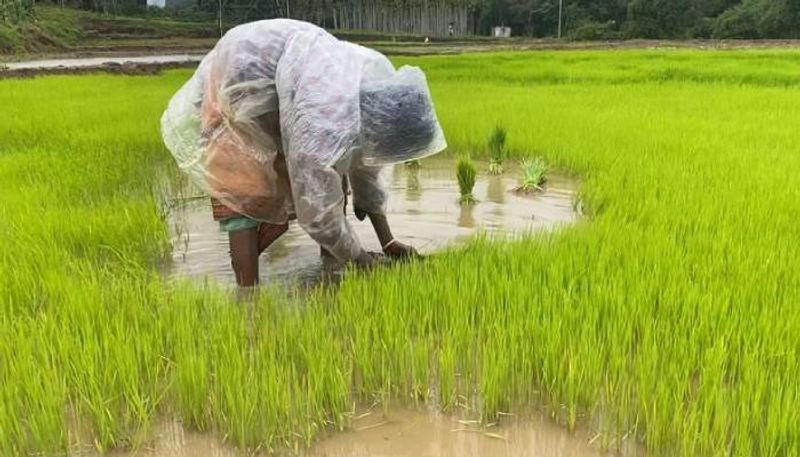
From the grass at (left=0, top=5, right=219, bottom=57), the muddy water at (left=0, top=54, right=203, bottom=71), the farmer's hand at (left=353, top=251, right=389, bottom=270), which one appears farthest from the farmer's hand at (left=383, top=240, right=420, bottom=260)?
the grass at (left=0, top=5, right=219, bottom=57)

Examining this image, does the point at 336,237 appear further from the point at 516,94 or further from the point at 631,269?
the point at 516,94

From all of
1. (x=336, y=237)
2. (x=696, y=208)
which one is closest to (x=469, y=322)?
(x=336, y=237)

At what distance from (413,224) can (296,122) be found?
1.35 m

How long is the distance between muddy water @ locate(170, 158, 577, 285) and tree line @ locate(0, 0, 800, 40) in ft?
100

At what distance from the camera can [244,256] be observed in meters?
2.42

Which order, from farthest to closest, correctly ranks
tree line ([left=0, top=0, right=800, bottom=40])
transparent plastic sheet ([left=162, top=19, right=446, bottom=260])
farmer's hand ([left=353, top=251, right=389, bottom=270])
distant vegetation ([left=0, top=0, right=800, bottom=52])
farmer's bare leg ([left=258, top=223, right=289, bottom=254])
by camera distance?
1. tree line ([left=0, top=0, right=800, bottom=40])
2. distant vegetation ([left=0, top=0, right=800, bottom=52])
3. farmer's bare leg ([left=258, top=223, right=289, bottom=254])
4. farmer's hand ([left=353, top=251, right=389, bottom=270])
5. transparent plastic sheet ([left=162, top=19, right=446, bottom=260])

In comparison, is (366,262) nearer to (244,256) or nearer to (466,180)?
(244,256)

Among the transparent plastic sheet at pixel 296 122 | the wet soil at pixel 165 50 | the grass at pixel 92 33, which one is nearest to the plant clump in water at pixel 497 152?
the transparent plastic sheet at pixel 296 122

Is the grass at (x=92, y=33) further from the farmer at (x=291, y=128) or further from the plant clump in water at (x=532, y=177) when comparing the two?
the farmer at (x=291, y=128)

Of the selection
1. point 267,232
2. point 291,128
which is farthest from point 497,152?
point 291,128

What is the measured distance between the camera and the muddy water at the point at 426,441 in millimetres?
1427

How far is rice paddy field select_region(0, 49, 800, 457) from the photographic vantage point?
1466 millimetres

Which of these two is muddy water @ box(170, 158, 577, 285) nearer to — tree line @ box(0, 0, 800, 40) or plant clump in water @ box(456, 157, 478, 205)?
plant clump in water @ box(456, 157, 478, 205)

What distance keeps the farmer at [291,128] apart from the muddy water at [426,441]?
80 centimetres
